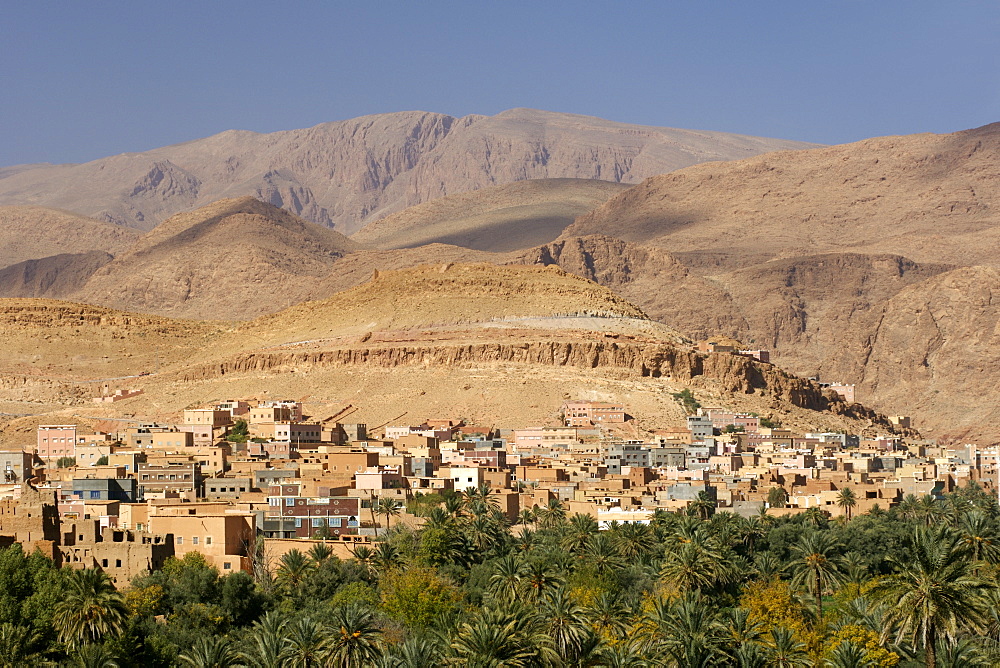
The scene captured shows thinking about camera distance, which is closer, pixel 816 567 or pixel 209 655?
pixel 209 655

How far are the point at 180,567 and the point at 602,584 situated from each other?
58.5 feet

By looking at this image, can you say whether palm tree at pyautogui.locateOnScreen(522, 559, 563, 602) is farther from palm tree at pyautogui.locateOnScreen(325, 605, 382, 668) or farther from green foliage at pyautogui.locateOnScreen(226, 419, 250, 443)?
green foliage at pyautogui.locateOnScreen(226, 419, 250, 443)

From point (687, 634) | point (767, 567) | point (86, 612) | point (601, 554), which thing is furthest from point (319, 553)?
point (687, 634)

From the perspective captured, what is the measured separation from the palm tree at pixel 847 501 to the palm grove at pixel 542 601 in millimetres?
12883

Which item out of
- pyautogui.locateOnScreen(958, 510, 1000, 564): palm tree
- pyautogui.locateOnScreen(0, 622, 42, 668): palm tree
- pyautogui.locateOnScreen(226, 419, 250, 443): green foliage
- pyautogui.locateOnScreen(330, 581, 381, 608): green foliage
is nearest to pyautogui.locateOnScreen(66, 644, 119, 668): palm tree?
pyautogui.locateOnScreen(0, 622, 42, 668): palm tree

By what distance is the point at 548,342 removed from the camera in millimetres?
188375

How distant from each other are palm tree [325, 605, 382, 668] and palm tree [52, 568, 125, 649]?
7.59 metres

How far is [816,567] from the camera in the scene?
82.2 meters

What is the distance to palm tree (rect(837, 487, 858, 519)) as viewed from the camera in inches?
4343

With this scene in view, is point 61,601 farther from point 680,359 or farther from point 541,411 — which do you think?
point 680,359

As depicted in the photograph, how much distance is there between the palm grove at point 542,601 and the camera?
58.9m

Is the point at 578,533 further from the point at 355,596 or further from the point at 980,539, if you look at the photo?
the point at 980,539

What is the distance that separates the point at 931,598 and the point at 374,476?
Result: 165 ft

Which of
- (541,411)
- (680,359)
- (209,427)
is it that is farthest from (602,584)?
(680,359)
